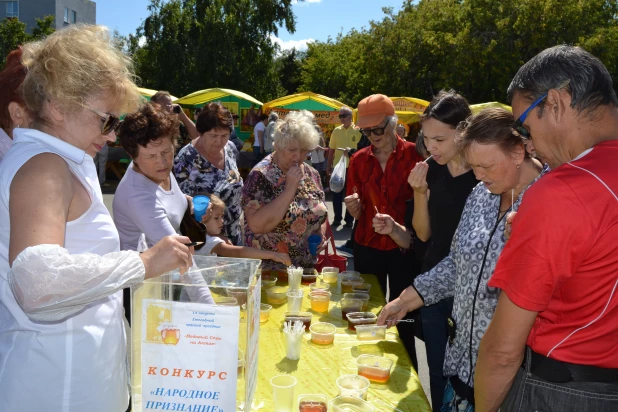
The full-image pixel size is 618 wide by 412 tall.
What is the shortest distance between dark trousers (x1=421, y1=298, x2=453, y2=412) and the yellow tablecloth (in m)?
0.37

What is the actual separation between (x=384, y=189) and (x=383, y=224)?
1.45 feet

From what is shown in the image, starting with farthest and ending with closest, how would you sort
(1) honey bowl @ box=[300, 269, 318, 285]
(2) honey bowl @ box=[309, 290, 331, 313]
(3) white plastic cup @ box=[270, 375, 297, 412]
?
(1) honey bowl @ box=[300, 269, 318, 285]
(2) honey bowl @ box=[309, 290, 331, 313]
(3) white plastic cup @ box=[270, 375, 297, 412]

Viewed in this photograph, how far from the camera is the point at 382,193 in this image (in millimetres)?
3453

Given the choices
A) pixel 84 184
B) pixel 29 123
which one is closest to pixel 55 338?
pixel 84 184

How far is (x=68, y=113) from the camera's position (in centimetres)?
132

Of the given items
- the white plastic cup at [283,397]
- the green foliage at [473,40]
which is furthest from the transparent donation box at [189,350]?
the green foliage at [473,40]

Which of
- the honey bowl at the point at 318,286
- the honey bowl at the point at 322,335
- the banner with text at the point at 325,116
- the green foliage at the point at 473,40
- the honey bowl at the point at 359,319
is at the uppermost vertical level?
the green foliage at the point at 473,40

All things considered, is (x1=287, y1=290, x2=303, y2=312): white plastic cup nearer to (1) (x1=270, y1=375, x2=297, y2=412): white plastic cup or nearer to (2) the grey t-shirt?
(2) the grey t-shirt

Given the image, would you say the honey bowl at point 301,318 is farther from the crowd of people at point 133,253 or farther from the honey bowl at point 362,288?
the crowd of people at point 133,253

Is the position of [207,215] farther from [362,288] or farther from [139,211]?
[362,288]

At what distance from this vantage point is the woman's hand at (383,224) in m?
3.07

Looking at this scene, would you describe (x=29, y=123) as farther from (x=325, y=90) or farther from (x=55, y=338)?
(x=325, y=90)

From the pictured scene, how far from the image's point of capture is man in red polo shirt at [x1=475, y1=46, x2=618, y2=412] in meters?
1.18

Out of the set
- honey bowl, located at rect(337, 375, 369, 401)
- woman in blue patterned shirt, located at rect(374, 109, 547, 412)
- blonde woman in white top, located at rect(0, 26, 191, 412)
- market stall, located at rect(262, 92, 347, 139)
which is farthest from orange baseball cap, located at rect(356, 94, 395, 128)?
market stall, located at rect(262, 92, 347, 139)
